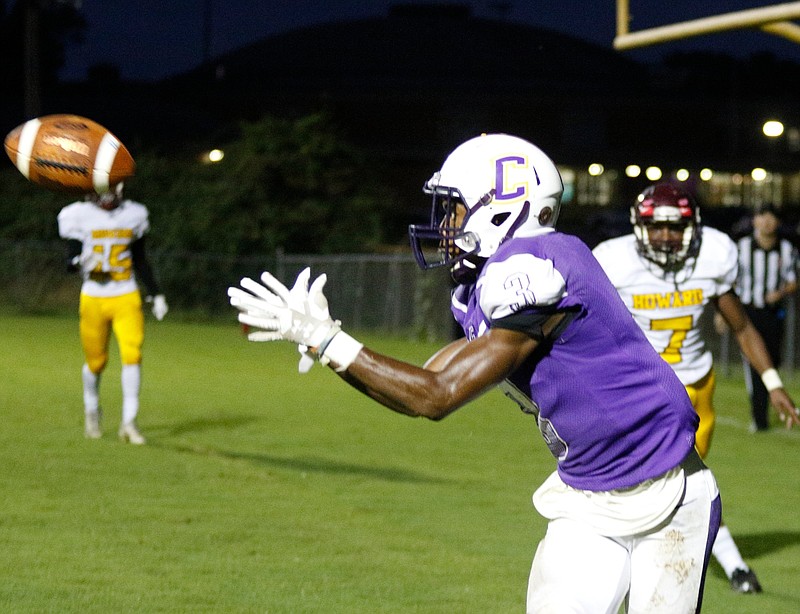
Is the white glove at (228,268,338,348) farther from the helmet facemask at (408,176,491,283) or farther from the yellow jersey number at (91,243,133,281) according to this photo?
the yellow jersey number at (91,243,133,281)

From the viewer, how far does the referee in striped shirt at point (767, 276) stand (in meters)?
12.7

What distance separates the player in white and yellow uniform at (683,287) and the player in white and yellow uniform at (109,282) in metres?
4.76

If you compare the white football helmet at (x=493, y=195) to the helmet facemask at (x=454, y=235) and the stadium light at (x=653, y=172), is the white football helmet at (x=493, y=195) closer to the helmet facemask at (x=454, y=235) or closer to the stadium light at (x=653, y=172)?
the helmet facemask at (x=454, y=235)

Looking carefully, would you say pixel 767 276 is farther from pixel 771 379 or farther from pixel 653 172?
pixel 653 172

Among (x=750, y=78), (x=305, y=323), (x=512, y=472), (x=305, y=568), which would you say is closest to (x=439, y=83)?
(x=750, y=78)

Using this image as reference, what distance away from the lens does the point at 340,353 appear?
3369mm

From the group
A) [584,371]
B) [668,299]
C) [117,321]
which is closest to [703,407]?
[668,299]

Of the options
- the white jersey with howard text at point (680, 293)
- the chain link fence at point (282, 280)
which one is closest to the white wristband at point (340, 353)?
the white jersey with howard text at point (680, 293)

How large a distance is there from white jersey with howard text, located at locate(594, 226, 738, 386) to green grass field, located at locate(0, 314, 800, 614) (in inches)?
45.4

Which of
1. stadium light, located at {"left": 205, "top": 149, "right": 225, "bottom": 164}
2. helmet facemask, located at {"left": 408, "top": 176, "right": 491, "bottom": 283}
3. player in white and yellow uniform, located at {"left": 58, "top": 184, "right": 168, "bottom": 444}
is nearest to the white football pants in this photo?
helmet facemask, located at {"left": 408, "top": 176, "right": 491, "bottom": 283}

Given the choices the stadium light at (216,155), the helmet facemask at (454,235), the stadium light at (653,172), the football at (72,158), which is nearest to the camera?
the helmet facemask at (454,235)

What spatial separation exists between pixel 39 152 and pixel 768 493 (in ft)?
19.1

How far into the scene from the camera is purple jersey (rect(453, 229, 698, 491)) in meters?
3.37

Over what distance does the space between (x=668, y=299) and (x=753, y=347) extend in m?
0.54
